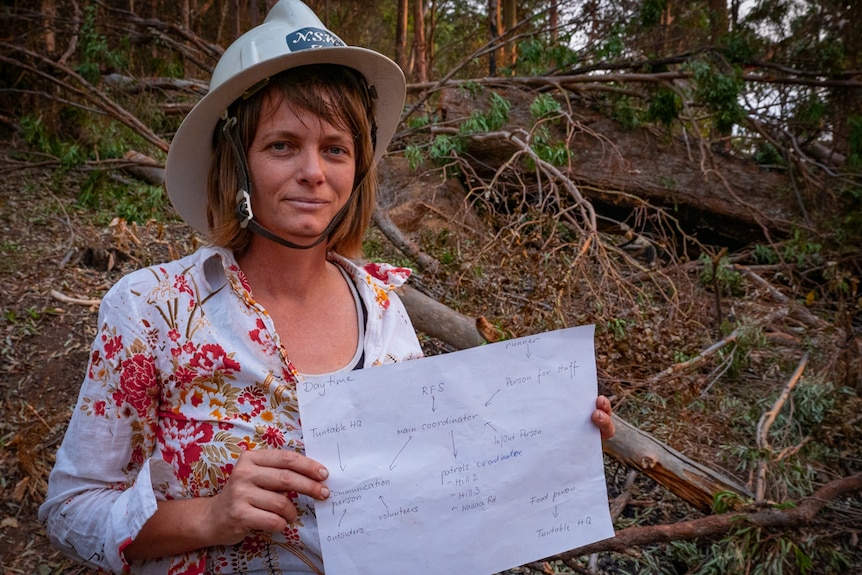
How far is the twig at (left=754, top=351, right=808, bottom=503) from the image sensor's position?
258 centimetres

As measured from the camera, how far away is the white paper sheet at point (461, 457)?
1178 millimetres

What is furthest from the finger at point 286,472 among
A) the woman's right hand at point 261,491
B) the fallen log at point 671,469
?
the fallen log at point 671,469

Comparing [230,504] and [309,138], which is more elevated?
[309,138]

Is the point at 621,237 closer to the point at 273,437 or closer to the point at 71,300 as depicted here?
the point at 71,300

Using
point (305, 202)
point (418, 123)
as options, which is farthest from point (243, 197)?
point (418, 123)

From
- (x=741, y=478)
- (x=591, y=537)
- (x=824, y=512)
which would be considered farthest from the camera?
(x=741, y=478)

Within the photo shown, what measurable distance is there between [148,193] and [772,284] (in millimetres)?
4847

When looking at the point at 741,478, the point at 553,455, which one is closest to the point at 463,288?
the point at 741,478

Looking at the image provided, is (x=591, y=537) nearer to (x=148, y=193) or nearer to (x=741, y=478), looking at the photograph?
(x=741, y=478)

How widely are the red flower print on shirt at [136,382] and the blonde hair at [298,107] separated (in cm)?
32

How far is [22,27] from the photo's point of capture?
509 cm

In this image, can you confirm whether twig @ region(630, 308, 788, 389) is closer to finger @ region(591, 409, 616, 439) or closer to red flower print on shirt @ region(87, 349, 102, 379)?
finger @ region(591, 409, 616, 439)

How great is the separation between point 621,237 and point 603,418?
3.94 metres

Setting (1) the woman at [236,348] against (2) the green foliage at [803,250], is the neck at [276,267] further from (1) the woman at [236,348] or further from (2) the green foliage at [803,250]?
(2) the green foliage at [803,250]
